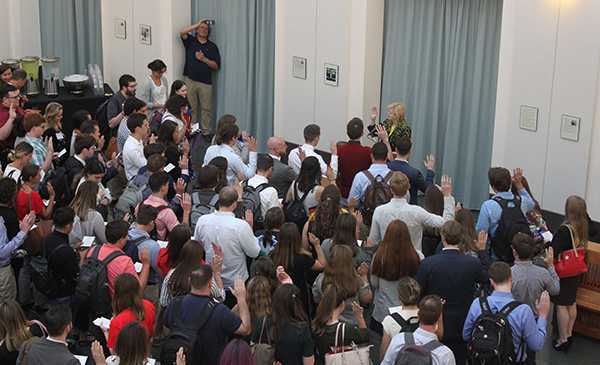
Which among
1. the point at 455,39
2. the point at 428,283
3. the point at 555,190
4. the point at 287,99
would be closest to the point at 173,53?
the point at 287,99

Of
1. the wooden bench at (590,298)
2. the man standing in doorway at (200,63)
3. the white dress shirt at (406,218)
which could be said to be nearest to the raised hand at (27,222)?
the white dress shirt at (406,218)

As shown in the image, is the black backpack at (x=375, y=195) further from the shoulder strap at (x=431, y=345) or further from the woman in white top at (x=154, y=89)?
the woman in white top at (x=154, y=89)

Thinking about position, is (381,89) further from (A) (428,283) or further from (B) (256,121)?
(A) (428,283)

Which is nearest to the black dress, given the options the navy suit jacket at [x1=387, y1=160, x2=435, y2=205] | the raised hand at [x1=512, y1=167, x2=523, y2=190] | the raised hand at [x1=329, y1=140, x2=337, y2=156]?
the raised hand at [x1=512, y1=167, x2=523, y2=190]

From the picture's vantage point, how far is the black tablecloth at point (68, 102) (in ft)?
37.1

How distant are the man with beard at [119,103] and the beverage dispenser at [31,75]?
280 centimetres

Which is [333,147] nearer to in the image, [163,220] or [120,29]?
[163,220]

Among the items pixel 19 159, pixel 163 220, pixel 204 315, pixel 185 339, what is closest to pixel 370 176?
pixel 163 220

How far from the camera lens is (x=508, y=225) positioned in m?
6.29

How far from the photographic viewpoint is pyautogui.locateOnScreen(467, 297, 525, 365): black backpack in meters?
4.51

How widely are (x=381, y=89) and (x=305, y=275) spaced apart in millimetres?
5228

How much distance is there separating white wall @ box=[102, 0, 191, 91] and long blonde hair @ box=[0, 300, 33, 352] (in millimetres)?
8386

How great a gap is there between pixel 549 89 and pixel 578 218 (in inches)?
90.7

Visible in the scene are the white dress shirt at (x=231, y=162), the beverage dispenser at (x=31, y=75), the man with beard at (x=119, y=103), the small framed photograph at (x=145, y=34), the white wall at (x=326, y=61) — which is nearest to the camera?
the white dress shirt at (x=231, y=162)
